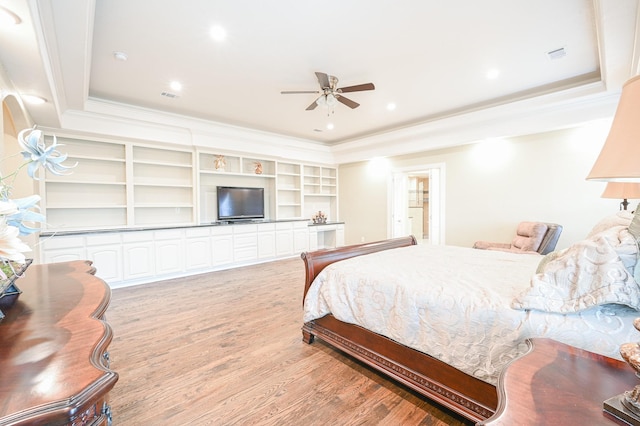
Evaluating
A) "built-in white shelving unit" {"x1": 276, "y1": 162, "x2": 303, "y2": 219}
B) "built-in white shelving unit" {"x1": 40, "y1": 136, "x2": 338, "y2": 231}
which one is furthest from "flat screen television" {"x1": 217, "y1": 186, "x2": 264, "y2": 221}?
"built-in white shelving unit" {"x1": 276, "y1": 162, "x2": 303, "y2": 219}

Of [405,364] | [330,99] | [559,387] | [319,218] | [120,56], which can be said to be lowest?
[405,364]

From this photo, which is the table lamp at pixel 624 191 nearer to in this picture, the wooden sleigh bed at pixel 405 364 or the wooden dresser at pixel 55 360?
the wooden sleigh bed at pixel 405 364

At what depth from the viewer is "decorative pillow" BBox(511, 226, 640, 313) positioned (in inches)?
46.1

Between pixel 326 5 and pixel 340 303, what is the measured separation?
8.12ft

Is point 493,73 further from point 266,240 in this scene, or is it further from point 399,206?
point 266,240

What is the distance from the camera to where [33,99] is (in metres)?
3.00

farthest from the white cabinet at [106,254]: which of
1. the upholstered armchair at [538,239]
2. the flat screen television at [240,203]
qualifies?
the upholstered armchair at [538,239]

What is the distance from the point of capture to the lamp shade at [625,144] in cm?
77

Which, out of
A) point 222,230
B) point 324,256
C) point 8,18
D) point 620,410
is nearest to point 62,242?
point 222,230

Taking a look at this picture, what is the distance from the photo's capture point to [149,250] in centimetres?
457

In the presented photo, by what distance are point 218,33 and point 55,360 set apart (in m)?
2.83

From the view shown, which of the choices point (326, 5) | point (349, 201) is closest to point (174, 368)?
point (326, 5)

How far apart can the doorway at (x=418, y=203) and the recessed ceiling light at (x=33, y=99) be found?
5.93m

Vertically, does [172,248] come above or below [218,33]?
below
